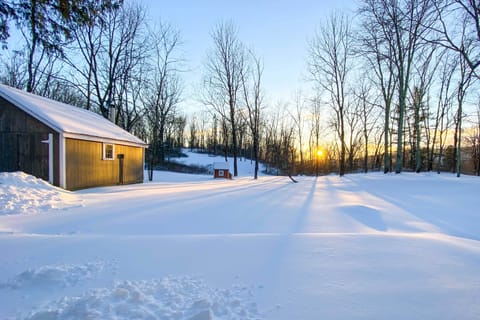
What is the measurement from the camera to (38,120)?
947 cm

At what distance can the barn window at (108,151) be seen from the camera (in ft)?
38.5

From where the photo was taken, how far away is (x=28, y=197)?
6.29 m

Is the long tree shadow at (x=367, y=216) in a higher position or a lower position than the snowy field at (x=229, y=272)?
lower

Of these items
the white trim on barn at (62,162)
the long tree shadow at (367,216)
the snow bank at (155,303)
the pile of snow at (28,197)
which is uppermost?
the white trim on barn at (62,162)

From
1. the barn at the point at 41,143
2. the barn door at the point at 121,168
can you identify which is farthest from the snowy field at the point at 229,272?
the barn door at the point at 121,168


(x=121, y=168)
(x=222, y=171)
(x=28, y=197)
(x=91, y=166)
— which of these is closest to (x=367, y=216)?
(x=28, y=197)

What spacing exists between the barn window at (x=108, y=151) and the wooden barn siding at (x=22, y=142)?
7.77 ft

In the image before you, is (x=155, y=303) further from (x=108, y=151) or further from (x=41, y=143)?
(x=108, y=151)

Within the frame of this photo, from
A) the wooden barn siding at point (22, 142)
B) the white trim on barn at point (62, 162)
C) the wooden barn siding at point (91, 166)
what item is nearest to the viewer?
the white trim on barn at point (62, 162)

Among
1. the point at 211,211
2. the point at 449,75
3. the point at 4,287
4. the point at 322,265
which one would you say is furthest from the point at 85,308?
the point at 449,75

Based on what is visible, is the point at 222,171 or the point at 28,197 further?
the point at 222,171

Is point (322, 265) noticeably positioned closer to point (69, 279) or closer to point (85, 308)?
point (85, 308)

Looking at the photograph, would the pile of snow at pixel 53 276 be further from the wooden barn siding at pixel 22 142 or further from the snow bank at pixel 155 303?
the wooden barn siding at pixel 22 142

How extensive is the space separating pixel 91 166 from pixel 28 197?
473 cm
